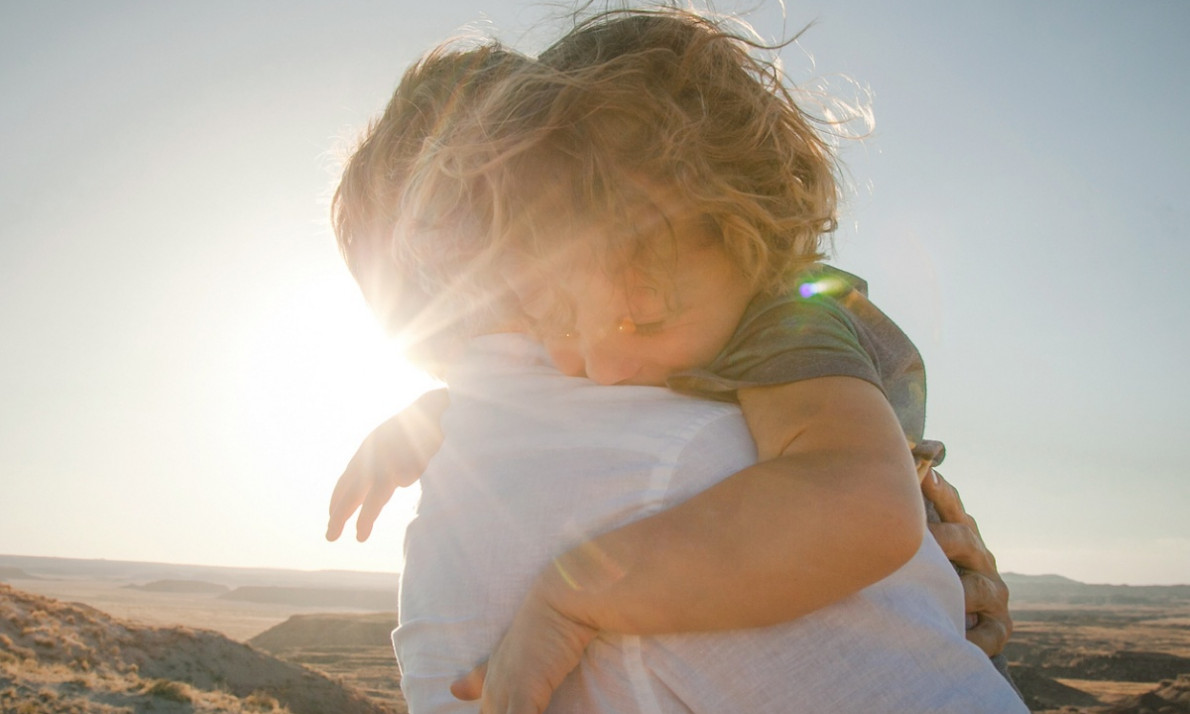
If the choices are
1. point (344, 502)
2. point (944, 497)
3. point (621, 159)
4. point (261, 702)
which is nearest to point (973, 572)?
point (944, 497)

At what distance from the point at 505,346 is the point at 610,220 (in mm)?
352

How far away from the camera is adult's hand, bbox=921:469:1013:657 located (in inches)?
84.4

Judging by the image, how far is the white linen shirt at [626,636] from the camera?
3.94 feet

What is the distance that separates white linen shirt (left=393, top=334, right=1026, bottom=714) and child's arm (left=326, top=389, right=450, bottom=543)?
622 millimetres

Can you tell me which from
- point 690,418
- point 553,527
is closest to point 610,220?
point 690,418

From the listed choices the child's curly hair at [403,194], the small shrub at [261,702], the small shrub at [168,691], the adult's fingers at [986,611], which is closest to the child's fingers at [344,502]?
the child's curly hair at [403,194]

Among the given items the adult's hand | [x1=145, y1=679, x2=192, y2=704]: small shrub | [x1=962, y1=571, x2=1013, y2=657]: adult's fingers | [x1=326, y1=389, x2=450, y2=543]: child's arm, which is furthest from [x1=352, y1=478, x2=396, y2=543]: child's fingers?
[x1=145, y1=679, x2=192, y2=704]: small shrub

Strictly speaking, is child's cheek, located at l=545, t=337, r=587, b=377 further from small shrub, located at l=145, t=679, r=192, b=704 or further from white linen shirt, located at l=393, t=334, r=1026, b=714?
small shrub, located at l=145, t=679, r=192, b=704

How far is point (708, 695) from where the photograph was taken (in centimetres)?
120

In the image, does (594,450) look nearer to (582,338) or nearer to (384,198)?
(582,338)

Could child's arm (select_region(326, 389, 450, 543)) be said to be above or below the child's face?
below

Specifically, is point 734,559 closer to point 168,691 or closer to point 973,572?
point 973,572

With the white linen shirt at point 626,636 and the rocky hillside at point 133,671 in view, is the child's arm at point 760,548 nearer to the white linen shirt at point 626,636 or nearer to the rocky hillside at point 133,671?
the white linen shirt at point 626,636

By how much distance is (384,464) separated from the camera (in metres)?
2.28
